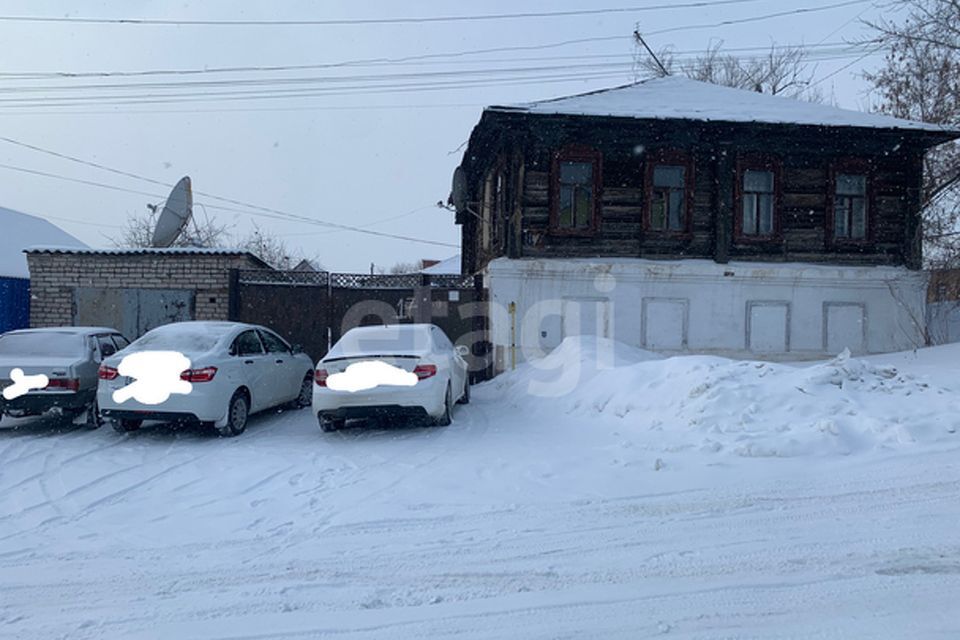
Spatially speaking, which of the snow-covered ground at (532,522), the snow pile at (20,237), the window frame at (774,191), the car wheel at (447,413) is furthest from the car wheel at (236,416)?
the snow pile at (20,237)

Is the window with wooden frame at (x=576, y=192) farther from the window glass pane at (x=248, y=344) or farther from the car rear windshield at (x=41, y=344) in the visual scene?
the car rear windshield at (x=41, y=344)

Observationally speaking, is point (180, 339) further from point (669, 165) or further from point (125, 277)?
point (669, 165)

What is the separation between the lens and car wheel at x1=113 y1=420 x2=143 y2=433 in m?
8.61

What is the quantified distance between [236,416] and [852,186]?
14.6m

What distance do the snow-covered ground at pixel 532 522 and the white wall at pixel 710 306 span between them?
5.75 meters

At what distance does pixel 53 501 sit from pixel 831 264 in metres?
15.6

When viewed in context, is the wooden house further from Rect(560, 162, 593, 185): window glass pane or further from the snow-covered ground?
the snow-covered ground

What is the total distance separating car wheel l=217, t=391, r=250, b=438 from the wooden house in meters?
6.58

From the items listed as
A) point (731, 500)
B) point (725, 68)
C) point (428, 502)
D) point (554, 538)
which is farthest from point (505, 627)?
point (725, 68)

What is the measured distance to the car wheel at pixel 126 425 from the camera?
8609mm

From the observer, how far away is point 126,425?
342 inches

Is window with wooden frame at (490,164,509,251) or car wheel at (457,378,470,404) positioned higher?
window with wooden frame at (490,164,509,251)

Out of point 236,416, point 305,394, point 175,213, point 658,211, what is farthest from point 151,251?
point 658,211

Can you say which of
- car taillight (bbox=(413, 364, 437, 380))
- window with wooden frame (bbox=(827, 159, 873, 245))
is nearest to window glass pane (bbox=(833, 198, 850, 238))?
window with wooden frame (bbox=(827, 159, 873, 245))
